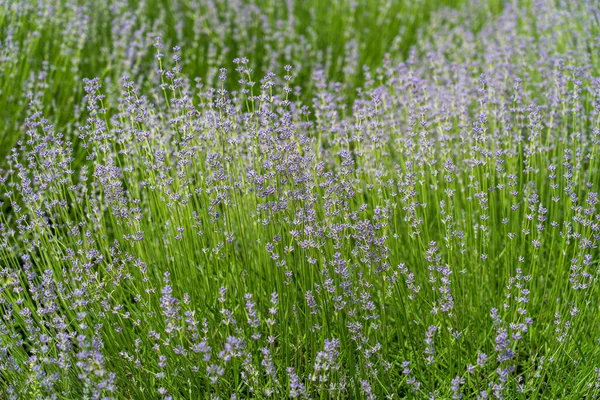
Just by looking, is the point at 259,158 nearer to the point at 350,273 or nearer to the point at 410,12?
the point at 350,273

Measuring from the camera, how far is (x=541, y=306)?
9.97 feet

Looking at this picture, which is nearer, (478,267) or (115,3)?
(478,267)

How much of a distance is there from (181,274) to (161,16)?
11.8 feet

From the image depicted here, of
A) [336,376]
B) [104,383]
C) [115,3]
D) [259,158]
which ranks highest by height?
[115,3]

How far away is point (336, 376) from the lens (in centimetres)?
269

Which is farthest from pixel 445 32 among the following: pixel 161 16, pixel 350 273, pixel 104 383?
pixel 104 383

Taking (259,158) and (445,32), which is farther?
(445,32)

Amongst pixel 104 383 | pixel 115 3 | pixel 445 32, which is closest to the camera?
pixel 104 383

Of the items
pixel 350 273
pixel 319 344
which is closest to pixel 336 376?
pixel 319 344

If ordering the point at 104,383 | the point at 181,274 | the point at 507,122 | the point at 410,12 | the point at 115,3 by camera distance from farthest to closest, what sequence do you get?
the point at 410,12 < the point at 115,3 < the point at 507,122 < the point at 181,274 < the point at 104,383

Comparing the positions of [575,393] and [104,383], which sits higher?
[104,383]

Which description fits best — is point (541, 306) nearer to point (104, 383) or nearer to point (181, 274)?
point (181, 274)

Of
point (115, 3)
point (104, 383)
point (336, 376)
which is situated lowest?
point (336, 376)

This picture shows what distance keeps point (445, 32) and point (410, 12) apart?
83 cm
